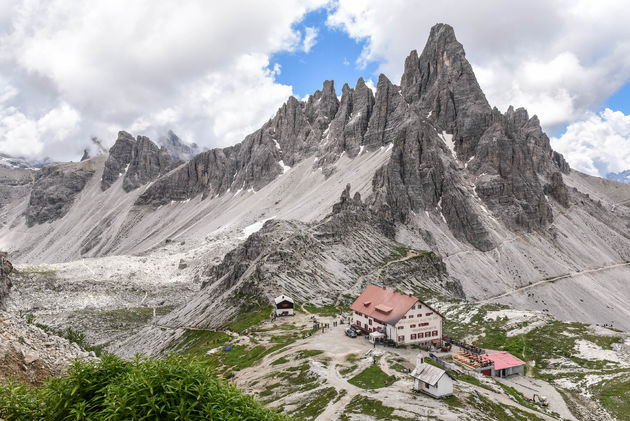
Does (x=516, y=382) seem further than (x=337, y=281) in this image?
No

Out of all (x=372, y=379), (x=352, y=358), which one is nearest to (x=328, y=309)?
(x=352, y=358)

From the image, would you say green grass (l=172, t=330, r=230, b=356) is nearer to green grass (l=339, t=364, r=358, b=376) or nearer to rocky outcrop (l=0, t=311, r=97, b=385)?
green grass (l=339, t=364, r=358, b=376)

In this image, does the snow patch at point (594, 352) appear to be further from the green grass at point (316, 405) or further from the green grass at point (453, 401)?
the green grass at point (316, 405)

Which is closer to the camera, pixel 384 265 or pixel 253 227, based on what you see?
pixel 384 265

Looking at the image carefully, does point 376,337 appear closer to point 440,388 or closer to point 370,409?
point 440,388

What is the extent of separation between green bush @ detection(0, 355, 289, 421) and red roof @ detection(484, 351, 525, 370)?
5029 cm

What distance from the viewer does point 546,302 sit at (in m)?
146

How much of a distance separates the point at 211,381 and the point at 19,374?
42.5 ft

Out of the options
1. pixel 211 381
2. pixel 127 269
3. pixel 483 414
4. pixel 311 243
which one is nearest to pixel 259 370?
pixel 483 414

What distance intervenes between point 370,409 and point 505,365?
98.8 feet

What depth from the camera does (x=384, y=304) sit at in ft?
202

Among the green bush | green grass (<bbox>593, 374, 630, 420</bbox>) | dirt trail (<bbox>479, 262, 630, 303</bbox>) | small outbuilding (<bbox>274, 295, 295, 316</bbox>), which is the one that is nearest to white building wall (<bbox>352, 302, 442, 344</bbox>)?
small outbuilding (<bbox>274, 295, 295, 316</bbox>)

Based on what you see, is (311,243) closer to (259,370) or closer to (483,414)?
(259,370)

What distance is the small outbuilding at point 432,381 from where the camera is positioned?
3703 cm
